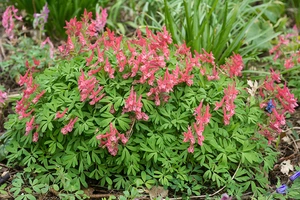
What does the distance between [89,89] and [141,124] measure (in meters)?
Result: 0.40

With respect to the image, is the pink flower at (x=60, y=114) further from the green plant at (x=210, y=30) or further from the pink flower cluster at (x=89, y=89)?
the green plant at (x=210, y=30)

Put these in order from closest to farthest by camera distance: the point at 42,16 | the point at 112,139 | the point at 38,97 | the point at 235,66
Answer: the point at 112,139
the point at 38,97
the point at 235,66
the point at 42,16

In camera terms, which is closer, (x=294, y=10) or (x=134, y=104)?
(x=134, y=104)

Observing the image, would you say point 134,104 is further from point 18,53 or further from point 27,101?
point 18,53

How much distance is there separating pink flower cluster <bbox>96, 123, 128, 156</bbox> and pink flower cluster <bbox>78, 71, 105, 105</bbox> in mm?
201

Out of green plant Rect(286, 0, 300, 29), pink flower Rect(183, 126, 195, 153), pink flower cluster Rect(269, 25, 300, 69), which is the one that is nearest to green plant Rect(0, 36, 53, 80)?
pink flower Rect(183, 126, 195, 153)

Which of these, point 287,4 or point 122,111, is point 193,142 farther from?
point 287,4

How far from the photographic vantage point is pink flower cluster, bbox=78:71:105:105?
261cm

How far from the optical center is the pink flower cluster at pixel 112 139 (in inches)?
101

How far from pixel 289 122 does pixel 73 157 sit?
70.4 inches

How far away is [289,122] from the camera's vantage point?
3486 mm

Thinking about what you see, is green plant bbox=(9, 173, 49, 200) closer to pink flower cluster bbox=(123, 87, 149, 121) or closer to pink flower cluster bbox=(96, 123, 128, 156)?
pink flower cluster bbox=(96, 123, 128, 156)

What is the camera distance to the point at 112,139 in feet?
8.43

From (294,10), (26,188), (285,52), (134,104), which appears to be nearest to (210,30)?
(285,52)
